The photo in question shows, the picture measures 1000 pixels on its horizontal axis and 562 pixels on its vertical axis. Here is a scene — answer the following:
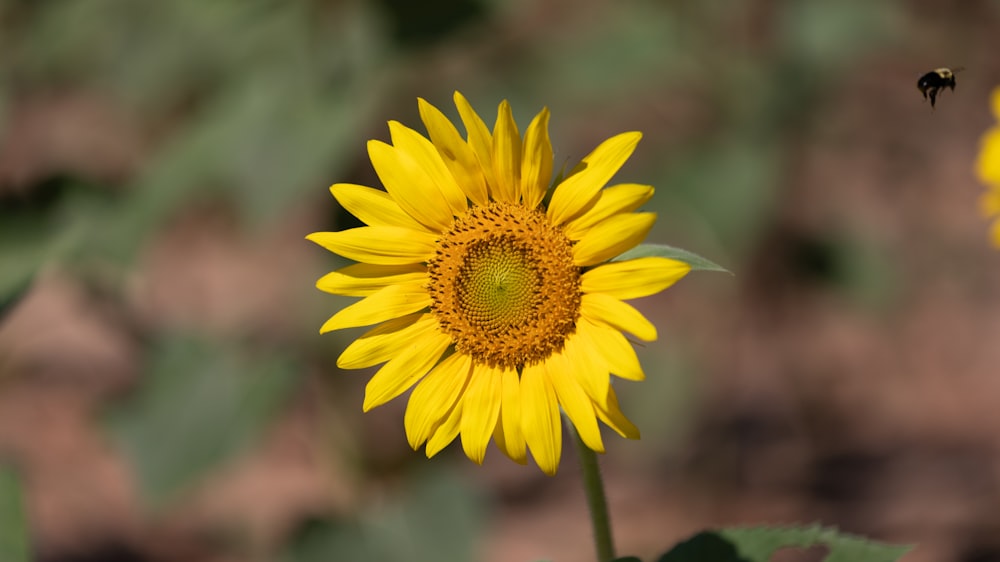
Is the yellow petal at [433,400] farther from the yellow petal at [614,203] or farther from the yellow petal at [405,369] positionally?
the yellow petal at [614,203]

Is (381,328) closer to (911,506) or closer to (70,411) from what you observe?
(911,506)

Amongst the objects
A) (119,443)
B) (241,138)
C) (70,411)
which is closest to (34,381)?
(70,411)

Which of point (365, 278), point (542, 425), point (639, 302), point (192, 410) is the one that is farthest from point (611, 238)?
point (639, 302)

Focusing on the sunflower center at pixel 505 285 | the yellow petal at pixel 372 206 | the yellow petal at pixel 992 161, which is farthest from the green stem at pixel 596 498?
the yellow petal at pixel 992 161

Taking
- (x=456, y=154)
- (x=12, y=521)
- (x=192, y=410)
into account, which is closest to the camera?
(x=456, y=154)

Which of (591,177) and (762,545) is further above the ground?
(591,177)

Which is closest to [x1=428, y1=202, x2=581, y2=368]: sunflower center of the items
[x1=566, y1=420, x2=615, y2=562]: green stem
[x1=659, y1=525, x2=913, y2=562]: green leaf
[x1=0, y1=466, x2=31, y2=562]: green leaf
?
[x1=566, y1=420, x2=615, y2=562]: green stem

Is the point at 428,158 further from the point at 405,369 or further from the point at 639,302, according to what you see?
the point at 639,302
